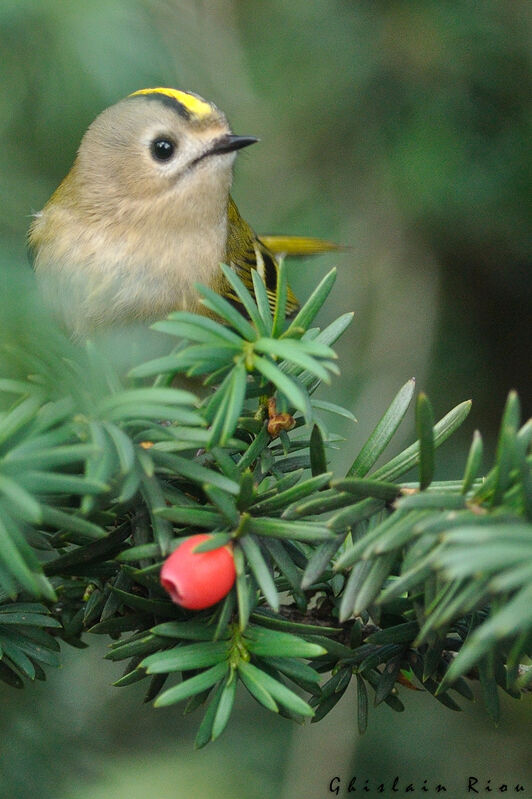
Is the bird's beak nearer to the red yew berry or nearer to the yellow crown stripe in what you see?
the yellow crown stripe

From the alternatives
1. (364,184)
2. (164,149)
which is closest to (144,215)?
(164,149)

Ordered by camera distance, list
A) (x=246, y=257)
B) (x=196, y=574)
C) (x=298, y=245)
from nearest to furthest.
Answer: (x=196, y=574) < (x=246, y=257) < (x=298, y=245)

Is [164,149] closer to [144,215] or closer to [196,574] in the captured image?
[144,215]

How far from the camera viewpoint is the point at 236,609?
653 mm

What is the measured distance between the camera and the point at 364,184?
175cm

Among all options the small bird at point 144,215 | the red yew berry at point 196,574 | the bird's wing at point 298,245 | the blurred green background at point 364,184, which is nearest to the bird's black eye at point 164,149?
Answer: the small bird at point 144,215

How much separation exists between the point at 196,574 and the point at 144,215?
95cm

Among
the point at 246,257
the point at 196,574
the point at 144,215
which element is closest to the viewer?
the point at 196,574

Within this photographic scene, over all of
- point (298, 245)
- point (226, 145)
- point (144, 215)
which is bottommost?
point (298, 245)

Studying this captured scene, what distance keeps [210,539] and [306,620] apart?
160 mm

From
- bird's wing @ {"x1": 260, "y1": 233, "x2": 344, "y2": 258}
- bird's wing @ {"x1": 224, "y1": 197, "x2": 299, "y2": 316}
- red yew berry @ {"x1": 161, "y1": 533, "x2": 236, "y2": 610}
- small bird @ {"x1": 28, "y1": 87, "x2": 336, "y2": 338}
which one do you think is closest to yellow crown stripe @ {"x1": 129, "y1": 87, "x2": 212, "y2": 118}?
small bird @ {"x1": 28, "y1": 87, "x2": 336, "y2": 338}

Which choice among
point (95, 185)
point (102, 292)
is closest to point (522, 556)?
point (102, 292)

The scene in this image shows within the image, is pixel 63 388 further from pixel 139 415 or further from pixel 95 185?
pixel 95 185

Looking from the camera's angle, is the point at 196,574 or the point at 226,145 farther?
the point at 226,145
